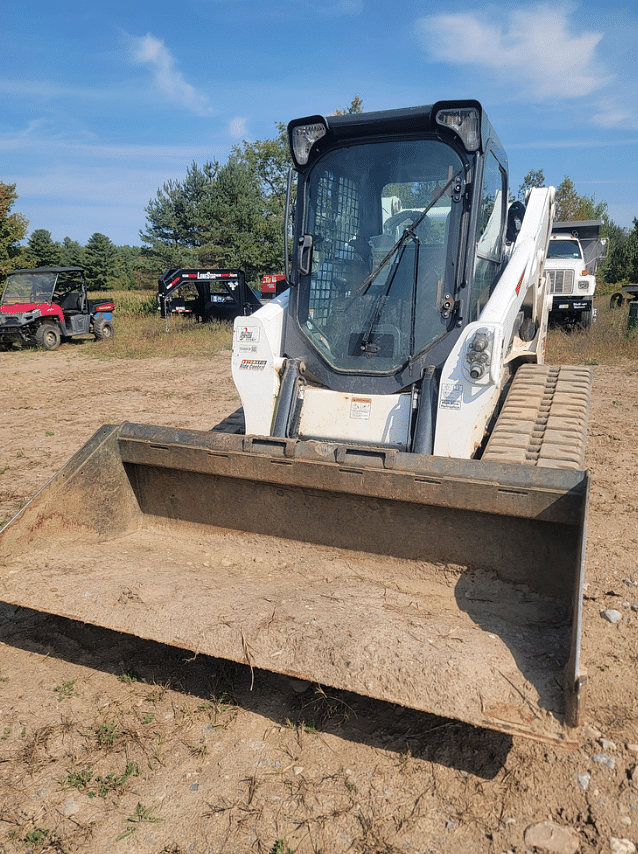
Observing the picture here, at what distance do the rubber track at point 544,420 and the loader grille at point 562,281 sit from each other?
1013 cm

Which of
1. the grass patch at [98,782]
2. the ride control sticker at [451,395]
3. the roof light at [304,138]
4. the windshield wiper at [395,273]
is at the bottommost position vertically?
the grass patch at [98,782]

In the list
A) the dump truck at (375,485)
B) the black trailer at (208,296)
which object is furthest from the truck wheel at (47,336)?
the dump truck at (375,485)

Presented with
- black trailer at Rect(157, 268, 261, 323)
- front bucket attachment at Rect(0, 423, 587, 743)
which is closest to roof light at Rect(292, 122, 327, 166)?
front bucket attachment at Rect(0, 423, 587, 743)

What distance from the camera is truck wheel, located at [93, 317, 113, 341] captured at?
18.5m

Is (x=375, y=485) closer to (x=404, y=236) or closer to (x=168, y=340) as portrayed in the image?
(x=404, y=236)

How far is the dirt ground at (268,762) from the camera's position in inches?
88.6

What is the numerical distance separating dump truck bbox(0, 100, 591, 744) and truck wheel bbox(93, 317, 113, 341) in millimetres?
14633

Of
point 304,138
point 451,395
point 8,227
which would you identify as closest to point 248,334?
point 304,138

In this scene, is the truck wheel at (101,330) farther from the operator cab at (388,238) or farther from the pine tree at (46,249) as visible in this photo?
the pine tree at (46,249)

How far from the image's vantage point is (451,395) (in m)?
3.93

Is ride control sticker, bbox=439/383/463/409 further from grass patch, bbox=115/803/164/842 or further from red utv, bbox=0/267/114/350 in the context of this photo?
red utv, bbox=0/267/114/350

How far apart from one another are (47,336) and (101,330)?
182 centimetres

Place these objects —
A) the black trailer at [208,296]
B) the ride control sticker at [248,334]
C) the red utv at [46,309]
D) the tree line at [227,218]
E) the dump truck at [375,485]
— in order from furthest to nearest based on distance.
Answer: the tree line at [227,218] < the black trailer at [208,296] < the red utv at [46,309] < the ride control sticker at [248,334] < the dump truck at [375,485]

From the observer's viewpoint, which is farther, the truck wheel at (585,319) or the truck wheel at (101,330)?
the truck wheel at (101,330)
